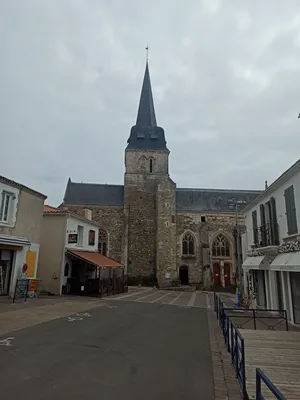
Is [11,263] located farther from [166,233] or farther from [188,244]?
[188,244]

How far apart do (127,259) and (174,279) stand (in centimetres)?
583

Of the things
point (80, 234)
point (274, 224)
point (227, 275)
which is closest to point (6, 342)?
point (274, 224)

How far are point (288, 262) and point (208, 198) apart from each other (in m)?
29.7

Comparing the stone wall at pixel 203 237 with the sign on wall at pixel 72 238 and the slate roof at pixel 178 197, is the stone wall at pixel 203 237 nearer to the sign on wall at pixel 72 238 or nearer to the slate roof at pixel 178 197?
the slate roof at pixel 178 197

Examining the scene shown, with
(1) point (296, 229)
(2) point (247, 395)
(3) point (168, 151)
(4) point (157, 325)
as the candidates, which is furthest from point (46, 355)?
(3) point (168, 151)

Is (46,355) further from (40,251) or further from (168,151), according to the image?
(168,151)

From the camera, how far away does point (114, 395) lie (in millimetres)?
4109

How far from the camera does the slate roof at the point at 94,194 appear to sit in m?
36.8

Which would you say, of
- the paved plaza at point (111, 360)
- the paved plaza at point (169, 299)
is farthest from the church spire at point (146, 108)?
the paved plaza at point (111, 360)

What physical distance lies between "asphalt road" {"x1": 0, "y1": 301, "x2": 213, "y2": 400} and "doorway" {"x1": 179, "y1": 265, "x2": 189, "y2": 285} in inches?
1025

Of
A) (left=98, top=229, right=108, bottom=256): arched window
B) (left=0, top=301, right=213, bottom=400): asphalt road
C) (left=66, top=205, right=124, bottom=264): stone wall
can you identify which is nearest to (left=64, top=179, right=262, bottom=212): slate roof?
(left=66, top=205, right=124, bottom=264): stone wall

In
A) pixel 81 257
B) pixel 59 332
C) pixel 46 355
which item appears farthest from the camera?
pixel 81 257

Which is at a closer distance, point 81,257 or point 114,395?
point 114,395

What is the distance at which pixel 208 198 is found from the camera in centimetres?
3959
